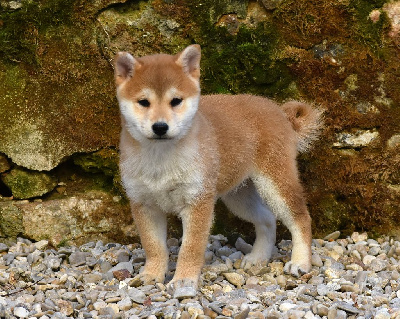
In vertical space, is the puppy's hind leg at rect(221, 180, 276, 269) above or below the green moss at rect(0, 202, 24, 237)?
above

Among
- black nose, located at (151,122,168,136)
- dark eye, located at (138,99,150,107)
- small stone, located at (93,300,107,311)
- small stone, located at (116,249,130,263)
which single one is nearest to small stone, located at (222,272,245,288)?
small stone, located at (116,249,130,263)

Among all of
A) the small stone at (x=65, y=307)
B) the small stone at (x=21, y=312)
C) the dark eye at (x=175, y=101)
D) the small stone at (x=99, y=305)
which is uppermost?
the dark eye at (x=175, y=101)

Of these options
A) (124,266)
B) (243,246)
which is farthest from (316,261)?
(124,266)

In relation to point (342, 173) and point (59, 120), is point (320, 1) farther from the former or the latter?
point (59, 120)

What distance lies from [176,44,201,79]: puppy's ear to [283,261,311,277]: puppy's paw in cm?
222

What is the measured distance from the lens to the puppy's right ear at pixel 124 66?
649 centimetres

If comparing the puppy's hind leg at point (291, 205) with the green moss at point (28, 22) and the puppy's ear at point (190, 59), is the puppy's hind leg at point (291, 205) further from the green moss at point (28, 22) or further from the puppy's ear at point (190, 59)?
the green moss at point (28, 22)

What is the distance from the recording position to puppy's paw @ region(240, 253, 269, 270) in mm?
7625

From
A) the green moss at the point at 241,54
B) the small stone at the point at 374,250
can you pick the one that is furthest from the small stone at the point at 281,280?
the green moss at the point at 241,54

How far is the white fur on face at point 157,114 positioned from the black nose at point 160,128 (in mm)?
29

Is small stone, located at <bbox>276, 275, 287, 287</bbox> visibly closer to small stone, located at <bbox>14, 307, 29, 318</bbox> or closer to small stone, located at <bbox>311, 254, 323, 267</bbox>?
small stone, located at <bbox>311, 254, 323, 267</bbox>

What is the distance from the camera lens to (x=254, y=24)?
8.46 metres

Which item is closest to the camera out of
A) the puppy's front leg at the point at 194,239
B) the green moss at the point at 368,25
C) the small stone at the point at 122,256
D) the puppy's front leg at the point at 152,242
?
the puppy's front leg at the point at 194,239

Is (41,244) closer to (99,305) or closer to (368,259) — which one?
(99,305)
